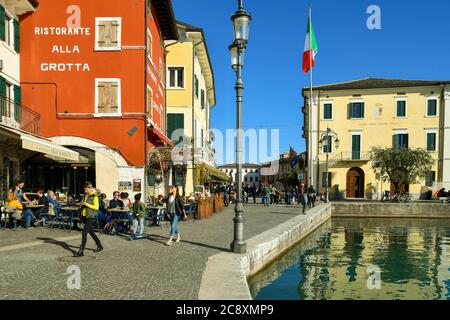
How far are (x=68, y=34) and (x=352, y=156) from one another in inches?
1207

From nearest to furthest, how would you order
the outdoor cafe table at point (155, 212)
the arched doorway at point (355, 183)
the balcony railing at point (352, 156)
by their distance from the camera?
the outdoor cafe table at point (155, 212) → the balcony railing at point (352, 156) → the arched doorway at point (355, 183)

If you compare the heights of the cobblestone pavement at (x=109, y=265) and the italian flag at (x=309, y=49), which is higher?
the italian flag at (x=309, y=49)

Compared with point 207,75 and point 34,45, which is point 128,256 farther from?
point 207,75

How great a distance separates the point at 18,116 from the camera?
658 inches

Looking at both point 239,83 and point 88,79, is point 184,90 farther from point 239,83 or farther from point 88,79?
point 239,83

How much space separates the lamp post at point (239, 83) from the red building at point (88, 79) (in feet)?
31.2

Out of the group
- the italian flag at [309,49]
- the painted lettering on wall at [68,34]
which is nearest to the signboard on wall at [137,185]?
the painted lettering on wall at [68,34]

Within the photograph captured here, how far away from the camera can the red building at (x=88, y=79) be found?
17531 mm

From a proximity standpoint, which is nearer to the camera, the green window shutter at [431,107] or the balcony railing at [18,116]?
the balcony railing at [18,116]

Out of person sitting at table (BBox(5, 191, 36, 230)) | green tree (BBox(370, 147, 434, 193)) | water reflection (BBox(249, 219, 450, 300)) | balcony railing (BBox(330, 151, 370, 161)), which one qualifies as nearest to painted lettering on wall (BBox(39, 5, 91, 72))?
person sitting at table (BBox(5, 191, 36, 230))

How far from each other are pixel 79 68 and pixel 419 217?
24.1 meters

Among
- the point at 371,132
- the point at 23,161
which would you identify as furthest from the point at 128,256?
the point at 371,132

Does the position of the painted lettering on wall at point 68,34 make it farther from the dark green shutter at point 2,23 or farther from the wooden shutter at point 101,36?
the dark green shutter at point 2,23

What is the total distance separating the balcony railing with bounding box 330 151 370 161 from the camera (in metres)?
39.4
